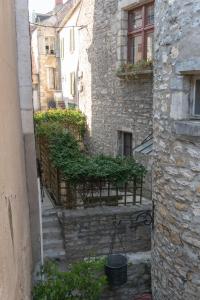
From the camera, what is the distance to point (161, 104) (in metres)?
4.11

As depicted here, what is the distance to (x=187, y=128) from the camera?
3.55 m

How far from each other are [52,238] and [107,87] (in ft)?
17.4

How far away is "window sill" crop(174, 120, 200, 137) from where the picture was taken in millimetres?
3449

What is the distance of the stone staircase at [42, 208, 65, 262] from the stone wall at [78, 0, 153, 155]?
3081 millimetres

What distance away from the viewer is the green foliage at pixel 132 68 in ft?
25.0

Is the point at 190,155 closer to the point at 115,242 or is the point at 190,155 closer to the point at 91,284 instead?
the point at 91,284

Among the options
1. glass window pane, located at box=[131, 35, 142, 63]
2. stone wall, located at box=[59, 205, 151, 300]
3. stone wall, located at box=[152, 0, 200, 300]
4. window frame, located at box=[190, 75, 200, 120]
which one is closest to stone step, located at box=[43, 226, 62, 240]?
stone wall, located at box=[59, 205, 151, 300]

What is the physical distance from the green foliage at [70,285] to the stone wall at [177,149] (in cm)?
104

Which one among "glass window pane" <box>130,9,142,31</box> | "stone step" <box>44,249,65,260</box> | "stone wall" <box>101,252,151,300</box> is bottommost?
"stone wall" <box>101,252,151,300</box>

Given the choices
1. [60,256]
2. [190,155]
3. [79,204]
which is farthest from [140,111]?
[190,155]

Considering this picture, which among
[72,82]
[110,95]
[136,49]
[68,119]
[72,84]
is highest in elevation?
[136,49]

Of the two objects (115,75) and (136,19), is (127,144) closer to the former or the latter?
(115,75)

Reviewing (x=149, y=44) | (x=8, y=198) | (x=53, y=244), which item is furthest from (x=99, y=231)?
(x=149, y=44)

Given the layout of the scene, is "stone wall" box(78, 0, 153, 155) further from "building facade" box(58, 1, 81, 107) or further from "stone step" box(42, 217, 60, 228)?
"stone step" box(42, 217, 60, 228)
